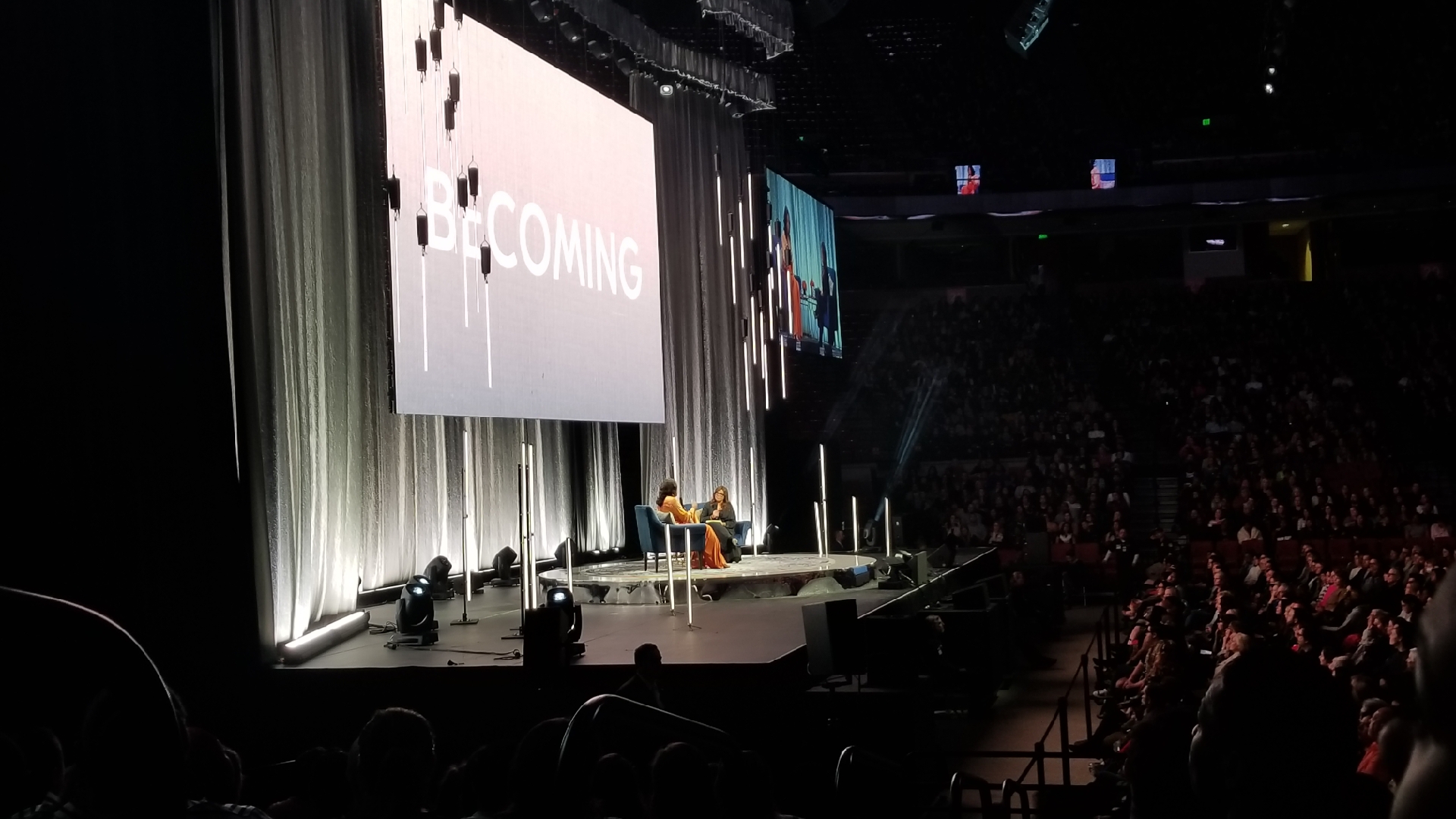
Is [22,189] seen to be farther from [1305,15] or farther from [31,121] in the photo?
[1305,15]

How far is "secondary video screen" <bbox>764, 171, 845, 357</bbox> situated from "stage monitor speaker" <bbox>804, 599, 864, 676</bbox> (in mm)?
9525

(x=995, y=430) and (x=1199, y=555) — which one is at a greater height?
(x=995, y=430)

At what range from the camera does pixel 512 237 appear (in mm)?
9453

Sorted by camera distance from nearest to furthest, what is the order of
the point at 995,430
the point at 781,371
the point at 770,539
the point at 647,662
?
the point at 647,662 < the point at 770,539 < the point at 781,371 < the point at 995,430

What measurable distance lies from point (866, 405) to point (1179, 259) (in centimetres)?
837

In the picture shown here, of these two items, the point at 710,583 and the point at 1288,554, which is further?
the point at 1288,554

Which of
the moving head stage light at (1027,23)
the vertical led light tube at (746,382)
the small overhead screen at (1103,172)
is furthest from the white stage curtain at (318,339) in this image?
the small overhead screen at (1103,172)

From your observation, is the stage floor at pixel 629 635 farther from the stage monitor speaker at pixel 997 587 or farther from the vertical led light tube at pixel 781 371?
the vertical led light tube at pixel 781 371

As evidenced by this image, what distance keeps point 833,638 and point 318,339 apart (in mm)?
3934

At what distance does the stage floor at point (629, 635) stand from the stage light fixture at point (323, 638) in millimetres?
51

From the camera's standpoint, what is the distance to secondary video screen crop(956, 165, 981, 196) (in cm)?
2492

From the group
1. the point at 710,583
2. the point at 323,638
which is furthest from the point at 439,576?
the point at 323,638

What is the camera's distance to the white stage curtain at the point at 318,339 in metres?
6.94

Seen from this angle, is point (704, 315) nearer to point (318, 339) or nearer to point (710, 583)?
point (710, 583)
